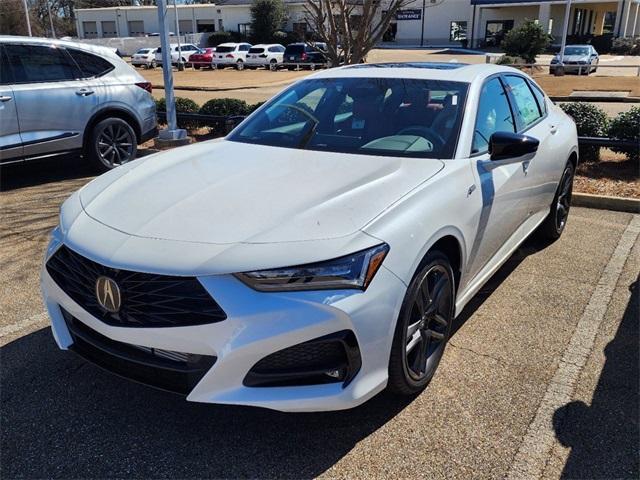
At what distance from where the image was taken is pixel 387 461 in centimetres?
258

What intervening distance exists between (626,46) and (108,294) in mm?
61048

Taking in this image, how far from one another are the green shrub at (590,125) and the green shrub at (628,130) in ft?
0.59

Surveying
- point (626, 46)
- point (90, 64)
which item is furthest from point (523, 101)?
point (626, 46)

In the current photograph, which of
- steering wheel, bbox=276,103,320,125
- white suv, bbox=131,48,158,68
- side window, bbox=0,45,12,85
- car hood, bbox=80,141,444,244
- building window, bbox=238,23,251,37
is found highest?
building window, bbox=238,23,251,37

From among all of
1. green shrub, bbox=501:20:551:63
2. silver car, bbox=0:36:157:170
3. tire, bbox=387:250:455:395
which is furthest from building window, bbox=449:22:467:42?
tire, bbox=387:250:455:395

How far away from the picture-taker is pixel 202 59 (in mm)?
43094

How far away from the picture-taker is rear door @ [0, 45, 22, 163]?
Result: 659 centimetres

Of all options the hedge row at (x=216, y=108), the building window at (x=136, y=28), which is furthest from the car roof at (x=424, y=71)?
the building window at (x=136, y=28)

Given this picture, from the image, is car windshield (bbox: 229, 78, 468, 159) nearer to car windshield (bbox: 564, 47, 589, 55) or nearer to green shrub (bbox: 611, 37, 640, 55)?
car windshield (bbox: 564, 47, 589, 55)

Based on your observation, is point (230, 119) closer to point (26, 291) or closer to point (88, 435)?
point (26, 291)

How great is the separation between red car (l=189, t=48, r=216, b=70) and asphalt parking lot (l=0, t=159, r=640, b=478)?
4178 cm

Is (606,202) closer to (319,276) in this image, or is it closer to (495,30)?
(319,276)

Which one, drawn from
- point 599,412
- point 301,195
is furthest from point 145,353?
point 599,412

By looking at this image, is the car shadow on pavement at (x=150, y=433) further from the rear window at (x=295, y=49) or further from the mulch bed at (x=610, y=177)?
the rear window at (x=295, y=49)
